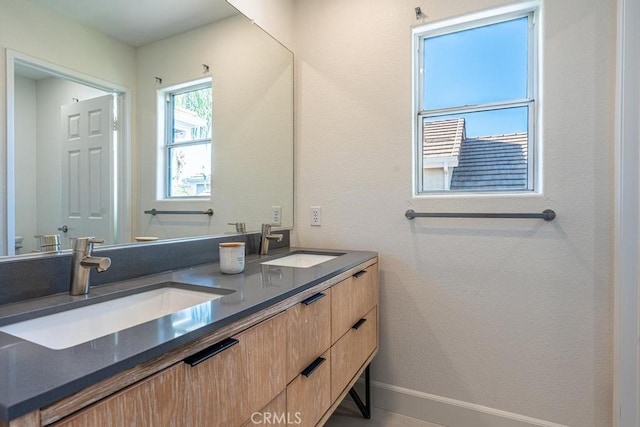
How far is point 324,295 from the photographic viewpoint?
3.97ft

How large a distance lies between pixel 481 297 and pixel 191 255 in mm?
1378

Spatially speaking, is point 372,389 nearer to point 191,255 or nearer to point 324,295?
point 324,295

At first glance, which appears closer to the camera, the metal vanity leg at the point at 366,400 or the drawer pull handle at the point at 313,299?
the drawer pull handle at the point at 313,299

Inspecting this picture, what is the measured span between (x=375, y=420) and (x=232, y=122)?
1.75 meters

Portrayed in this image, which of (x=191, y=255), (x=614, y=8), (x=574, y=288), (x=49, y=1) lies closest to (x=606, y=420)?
(x=574, y=288)

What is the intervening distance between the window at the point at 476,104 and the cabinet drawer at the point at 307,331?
927 millimetres

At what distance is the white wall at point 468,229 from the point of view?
4.81 ft

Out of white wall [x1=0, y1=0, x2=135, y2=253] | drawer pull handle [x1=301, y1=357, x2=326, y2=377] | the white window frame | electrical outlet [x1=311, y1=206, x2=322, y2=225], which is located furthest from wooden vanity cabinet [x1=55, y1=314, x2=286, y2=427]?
electrical outlet [x1=311, y1=206, x2=322, y2=225]

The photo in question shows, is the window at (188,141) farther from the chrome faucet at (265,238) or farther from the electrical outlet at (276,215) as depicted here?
the electrical outlet at (276,215)

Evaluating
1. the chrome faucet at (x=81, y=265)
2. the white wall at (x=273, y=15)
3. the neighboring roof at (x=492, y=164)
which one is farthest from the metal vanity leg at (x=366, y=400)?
the white wall at (x=273, y=15)

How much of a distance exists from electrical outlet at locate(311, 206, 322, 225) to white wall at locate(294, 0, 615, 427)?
3 centimetres

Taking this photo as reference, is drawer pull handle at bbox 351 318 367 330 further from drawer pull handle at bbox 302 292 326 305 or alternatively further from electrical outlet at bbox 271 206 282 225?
electrical outlet at bbox 271 206 282 225

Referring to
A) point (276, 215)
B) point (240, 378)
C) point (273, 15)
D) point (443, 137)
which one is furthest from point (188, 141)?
point (443, 137)

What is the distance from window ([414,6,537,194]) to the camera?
164 cm
